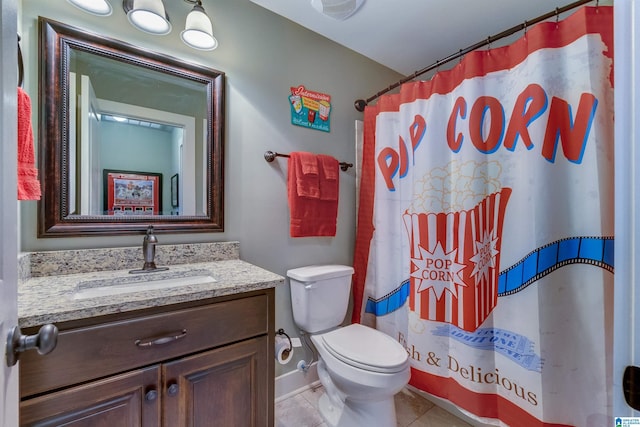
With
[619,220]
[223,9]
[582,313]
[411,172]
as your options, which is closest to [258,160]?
[223,9]

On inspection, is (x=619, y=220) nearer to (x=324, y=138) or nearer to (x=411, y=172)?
(x=411, y=172)

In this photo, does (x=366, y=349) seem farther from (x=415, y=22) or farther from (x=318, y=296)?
(x=415, y=22)

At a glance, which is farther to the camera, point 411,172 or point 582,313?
point 411,172

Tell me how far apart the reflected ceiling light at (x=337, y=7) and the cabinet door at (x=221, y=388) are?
1.70m

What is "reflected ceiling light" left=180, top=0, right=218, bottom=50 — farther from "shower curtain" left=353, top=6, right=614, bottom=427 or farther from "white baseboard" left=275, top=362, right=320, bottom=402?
"white baseboard" left=275, top=362, right=320, bottom=402

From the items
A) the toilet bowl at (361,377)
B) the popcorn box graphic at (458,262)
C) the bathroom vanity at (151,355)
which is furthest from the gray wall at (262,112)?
the popcorn box graphic at (458,262)

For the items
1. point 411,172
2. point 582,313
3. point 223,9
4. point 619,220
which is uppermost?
point 223,9

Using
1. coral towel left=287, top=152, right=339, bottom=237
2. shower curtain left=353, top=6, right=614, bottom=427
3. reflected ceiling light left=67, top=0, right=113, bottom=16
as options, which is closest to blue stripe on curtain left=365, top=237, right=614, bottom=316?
shower curtain left=353, top=6, right=614, bottom=427

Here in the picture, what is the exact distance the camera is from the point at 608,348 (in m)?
0.99

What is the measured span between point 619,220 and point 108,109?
5.54 ft

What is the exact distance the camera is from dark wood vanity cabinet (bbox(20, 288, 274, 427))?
0.71 metres

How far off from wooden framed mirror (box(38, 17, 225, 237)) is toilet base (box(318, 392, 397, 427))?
1146 mm

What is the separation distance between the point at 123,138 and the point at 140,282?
67cm

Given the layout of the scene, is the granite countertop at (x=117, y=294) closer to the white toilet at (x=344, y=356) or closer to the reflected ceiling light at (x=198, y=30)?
the white toilet at (x=344, y=356)
